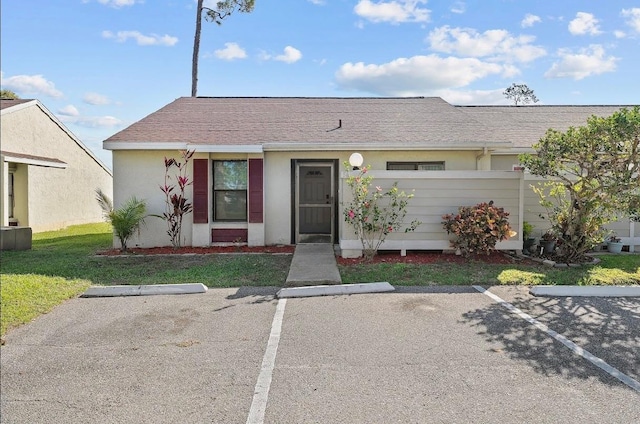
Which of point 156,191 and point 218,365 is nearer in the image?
point 218,365

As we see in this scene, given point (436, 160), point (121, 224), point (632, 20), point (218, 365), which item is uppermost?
point (632, 20)

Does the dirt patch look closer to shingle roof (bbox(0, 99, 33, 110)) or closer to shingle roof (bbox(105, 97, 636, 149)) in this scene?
shingle roof (bbox(105, 97, 636, 149))

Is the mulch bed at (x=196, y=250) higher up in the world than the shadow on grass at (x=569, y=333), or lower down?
higher up

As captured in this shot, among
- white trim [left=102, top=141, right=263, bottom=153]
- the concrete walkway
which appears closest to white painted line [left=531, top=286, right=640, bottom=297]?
the concrete walkway

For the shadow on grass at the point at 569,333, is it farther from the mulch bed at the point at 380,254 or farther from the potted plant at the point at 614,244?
the potted plant at the point at 614,244

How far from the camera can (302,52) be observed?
1289cm

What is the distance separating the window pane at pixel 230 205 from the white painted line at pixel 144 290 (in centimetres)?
420

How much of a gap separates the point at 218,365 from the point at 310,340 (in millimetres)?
1023

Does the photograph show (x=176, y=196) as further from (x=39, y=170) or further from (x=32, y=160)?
(x=39, y=170)

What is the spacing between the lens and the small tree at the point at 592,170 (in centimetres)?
712

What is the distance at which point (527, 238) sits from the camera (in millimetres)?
9258

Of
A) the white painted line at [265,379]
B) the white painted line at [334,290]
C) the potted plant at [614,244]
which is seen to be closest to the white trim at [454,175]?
the white painted line at [334,290]

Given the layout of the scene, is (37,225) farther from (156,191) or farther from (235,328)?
(235,328)

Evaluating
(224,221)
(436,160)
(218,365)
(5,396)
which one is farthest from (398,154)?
(5,396)
